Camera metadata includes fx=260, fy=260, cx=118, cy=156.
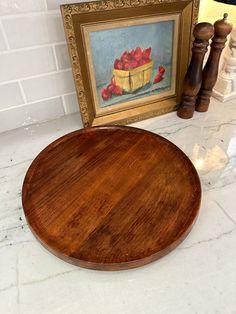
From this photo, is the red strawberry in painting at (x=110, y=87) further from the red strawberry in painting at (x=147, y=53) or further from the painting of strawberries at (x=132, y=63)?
the red strawberry in painting at (x=147, y=53)

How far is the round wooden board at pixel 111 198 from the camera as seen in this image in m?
0.45

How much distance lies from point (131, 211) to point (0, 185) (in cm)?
33

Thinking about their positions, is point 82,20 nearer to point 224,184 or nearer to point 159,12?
point 159,12

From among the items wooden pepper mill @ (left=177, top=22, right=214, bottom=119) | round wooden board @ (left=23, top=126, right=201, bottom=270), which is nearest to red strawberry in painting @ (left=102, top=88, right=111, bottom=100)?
round wooden board @ (left=23, top=126, right=201, bottom=270)

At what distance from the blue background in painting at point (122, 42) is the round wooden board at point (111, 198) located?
169 millimetres

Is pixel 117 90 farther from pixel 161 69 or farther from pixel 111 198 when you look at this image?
pixel 111 198

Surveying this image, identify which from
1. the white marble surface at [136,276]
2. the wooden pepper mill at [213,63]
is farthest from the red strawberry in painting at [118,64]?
the white marble surface at [136,276]

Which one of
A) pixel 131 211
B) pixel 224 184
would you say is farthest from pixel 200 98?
pixel 131 211

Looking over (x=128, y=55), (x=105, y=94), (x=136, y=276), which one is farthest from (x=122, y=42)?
(x=136, y=276)

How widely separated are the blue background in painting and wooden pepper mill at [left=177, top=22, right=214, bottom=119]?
0.09m

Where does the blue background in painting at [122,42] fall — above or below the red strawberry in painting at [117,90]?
above

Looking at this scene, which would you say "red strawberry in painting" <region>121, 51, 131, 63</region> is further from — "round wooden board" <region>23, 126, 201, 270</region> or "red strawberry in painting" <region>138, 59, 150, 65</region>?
"round wooden board" <region>23, 126, 201, 270</region>

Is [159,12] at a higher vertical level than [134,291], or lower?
higher

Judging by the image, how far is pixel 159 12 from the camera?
66 centimetres
